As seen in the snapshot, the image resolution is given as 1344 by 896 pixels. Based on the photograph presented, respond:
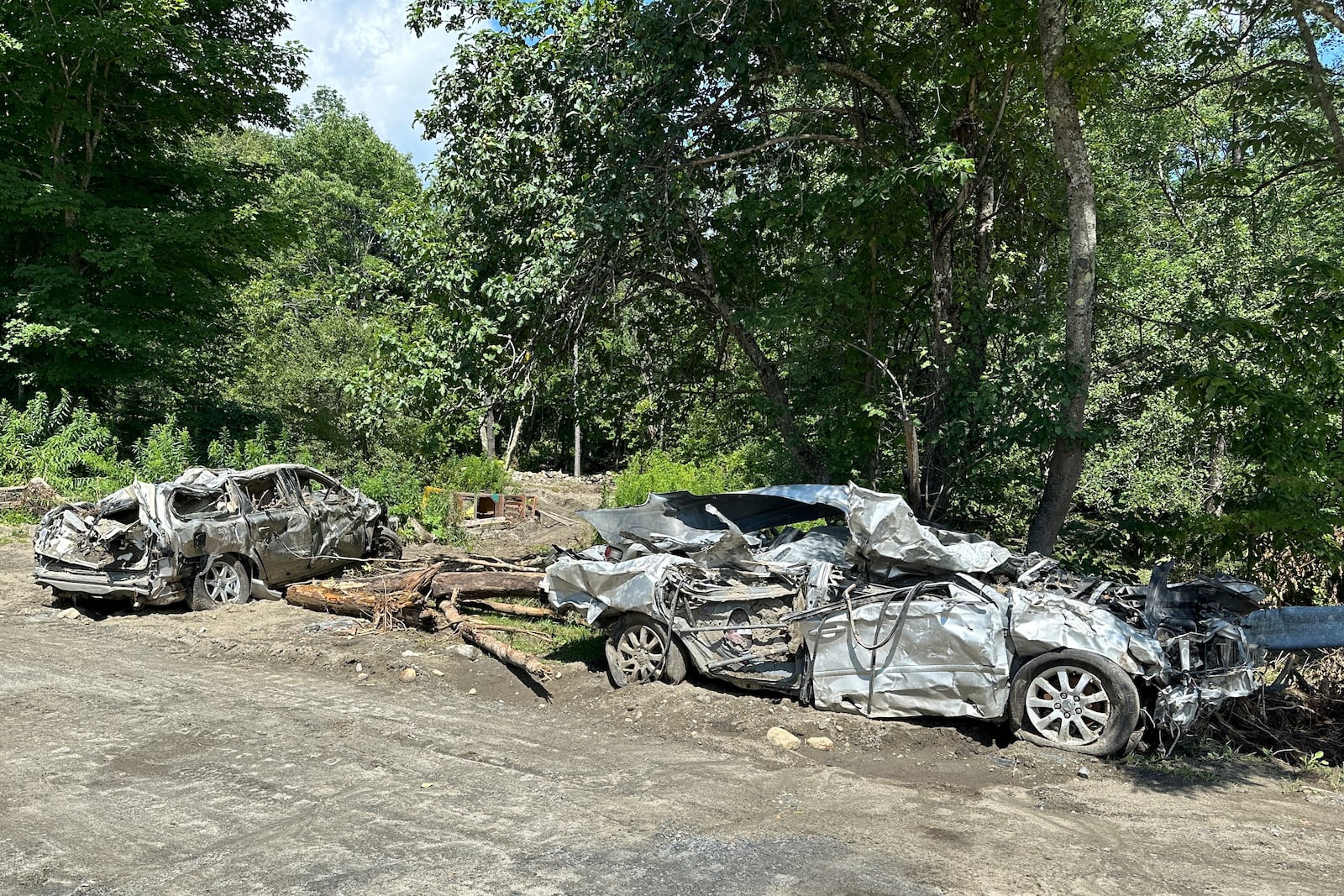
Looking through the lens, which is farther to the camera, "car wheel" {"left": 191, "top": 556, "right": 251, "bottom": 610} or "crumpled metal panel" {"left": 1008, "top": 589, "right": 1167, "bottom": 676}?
"car wheel" {"left": 191, "top": 556, "right": 251, "bottom": 610}

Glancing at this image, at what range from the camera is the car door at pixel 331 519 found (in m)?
12.3

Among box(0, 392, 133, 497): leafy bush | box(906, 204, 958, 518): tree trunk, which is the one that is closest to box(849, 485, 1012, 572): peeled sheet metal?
box(906, 204, 958, 518): tree trunk

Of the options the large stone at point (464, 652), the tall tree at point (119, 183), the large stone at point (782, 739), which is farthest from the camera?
the tall tree at point (119, 183)

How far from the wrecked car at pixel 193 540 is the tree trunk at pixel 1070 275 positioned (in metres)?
8.56

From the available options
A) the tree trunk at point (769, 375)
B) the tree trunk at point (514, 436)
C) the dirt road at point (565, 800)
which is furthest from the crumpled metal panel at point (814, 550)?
the tree trunk at point (514, 436)

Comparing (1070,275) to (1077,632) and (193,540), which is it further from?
(193,540)

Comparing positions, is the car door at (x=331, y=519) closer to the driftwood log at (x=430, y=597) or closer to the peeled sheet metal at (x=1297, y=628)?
the driftwood log at (x=430, y=597)

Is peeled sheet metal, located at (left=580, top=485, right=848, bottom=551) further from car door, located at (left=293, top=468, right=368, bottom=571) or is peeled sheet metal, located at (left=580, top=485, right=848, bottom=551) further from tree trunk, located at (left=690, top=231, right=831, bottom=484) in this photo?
car door, located at (left=293, top=468, right=368, bottom=571)

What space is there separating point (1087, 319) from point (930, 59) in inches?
149

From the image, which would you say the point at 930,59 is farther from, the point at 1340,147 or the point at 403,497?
the point at 403,497

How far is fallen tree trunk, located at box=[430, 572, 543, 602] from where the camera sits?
10727mm

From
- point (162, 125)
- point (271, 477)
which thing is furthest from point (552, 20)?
point (162, 125)

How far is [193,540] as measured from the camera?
34.6ft

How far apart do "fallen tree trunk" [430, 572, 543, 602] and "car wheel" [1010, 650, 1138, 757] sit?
222 inches
